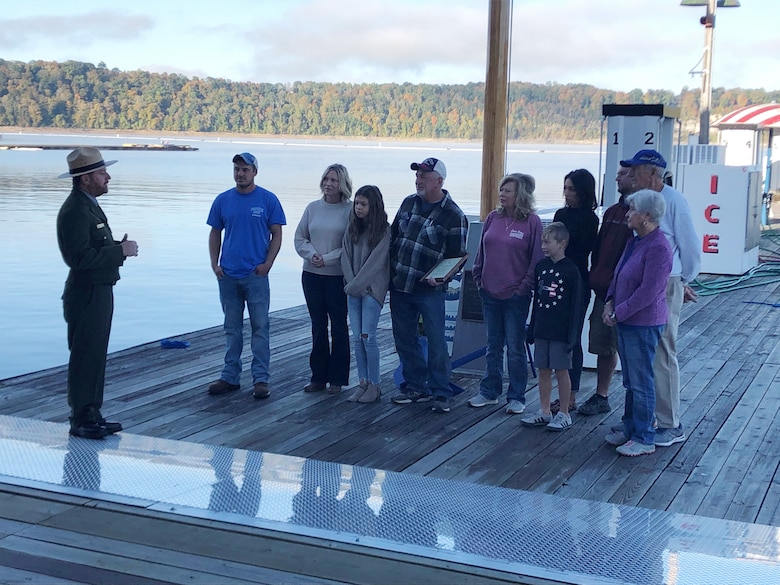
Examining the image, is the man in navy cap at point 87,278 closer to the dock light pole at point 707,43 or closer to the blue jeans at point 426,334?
the blue jeans at point 426,334

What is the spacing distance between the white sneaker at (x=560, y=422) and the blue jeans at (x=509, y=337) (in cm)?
35

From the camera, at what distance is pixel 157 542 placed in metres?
3.42

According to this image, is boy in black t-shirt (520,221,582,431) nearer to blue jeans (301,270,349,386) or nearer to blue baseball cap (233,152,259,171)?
blue jeans (301,270,349,386)

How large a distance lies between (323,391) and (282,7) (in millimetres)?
91596

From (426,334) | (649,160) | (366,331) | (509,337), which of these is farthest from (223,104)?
(649,160)

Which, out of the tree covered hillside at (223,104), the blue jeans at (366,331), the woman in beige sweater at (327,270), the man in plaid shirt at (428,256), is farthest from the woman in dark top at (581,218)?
the tree covered hillside at (223,104)

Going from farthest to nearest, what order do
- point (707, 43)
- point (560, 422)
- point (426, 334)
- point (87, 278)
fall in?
point (707, 43), point (426, 334), point (560, 422), point (87, 278)

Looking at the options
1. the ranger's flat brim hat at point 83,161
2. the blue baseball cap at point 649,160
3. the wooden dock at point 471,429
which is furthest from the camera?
the blue baseball cap at point 649,160

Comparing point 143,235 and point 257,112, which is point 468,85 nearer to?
point 143,235

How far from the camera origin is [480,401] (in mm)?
5715

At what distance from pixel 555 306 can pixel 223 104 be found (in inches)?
1963

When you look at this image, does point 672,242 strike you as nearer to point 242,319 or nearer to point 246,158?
point 246,158

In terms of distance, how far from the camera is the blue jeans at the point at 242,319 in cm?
588

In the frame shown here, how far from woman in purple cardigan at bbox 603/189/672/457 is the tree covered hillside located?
26605 mm
